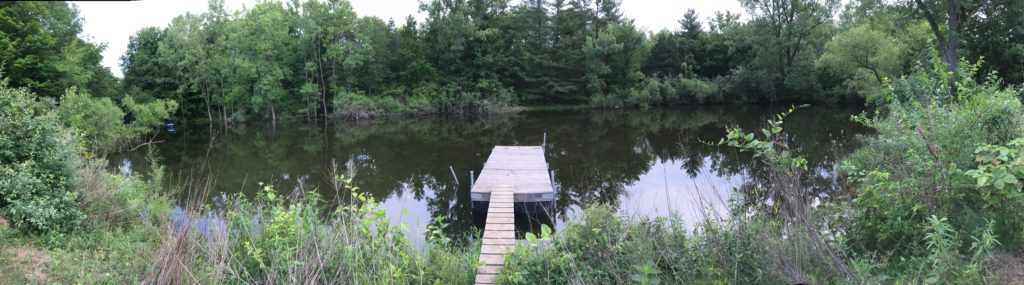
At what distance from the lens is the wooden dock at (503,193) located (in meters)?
6.60

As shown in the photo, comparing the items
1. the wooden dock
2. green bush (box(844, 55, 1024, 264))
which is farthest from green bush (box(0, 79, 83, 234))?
green bush (box(844, 55, 1024, 264))

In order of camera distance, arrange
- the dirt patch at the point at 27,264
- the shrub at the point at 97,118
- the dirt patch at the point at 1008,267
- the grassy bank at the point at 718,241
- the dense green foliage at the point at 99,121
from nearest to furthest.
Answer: the dirt patch at the point at 1008,267, the grassy bank at the point at 718,241, the dirt patch at the point at 27,264, the dense green foliage at the point at 99,121, the shrub at the point at 97,118

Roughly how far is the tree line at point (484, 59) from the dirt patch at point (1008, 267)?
2639 centimetres

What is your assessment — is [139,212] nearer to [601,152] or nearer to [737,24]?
[601,152]

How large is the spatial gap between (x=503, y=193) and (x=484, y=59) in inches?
1274

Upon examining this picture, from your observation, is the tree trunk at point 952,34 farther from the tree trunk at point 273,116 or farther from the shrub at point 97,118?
the tree trunk at point 273,116

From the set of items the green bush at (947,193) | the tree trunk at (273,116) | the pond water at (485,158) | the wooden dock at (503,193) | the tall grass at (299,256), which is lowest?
the pond water at (485,158)

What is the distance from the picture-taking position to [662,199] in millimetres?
11695

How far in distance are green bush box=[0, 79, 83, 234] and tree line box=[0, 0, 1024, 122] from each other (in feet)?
78.6

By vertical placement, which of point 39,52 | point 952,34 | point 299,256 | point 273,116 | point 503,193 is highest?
point 39,52

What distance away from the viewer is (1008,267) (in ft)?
12.5

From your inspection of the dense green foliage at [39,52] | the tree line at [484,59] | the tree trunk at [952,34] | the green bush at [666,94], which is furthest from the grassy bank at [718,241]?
the green bush at [666,94]

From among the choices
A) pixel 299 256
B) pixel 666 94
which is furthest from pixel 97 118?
pixel 666 94

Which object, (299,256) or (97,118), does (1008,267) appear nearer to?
(299,256)
